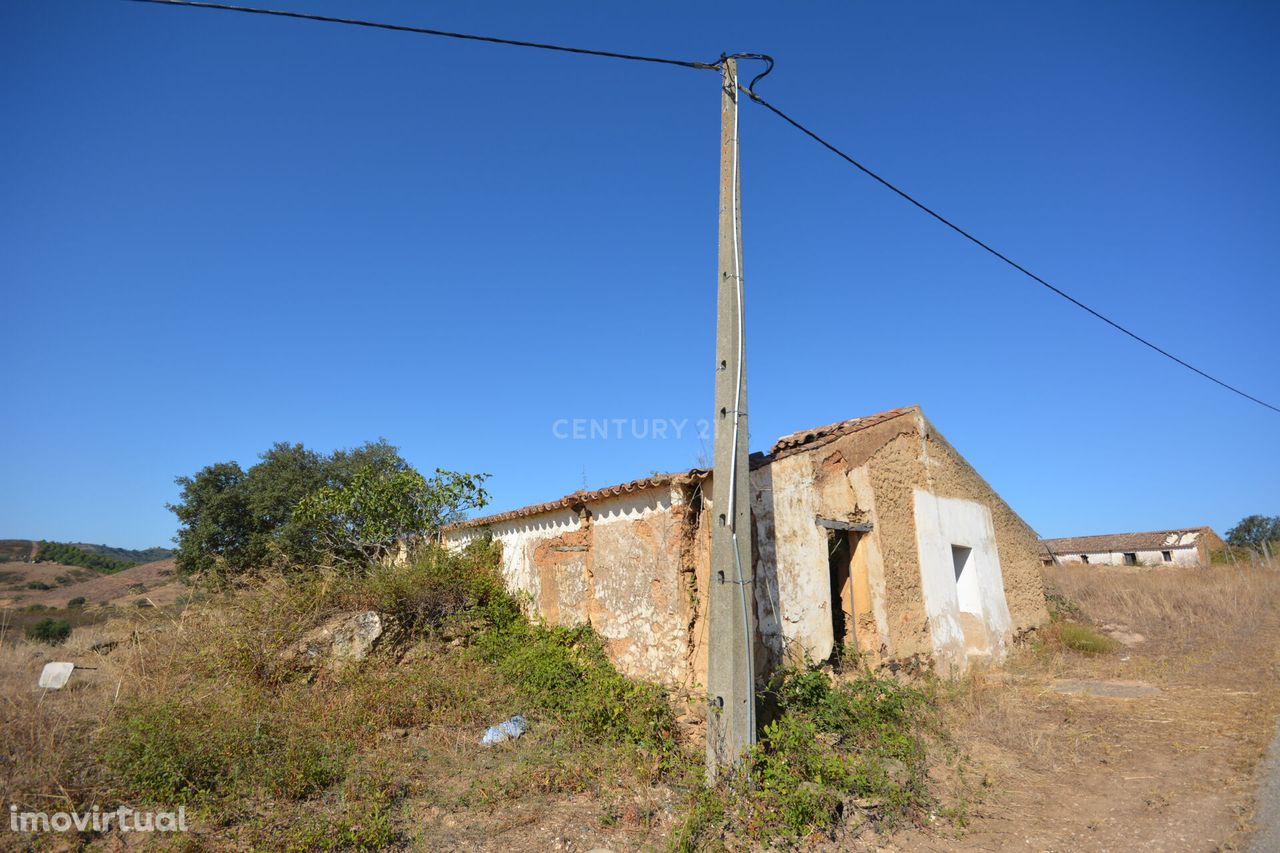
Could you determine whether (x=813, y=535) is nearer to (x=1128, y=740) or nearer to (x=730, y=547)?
(x=730, y=547)

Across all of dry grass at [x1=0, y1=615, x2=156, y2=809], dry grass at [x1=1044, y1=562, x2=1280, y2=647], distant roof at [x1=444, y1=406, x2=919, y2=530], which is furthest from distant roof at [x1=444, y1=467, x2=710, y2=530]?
dry grass at [x1=1044, y1=562, x2=1280, y2=647]

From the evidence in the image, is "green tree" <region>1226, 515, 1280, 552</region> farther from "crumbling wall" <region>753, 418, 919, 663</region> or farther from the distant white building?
"crumbling wall" <region>753, 418, 919, 663</region>

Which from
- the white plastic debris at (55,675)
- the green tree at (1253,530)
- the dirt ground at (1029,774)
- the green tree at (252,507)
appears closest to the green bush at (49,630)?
the green tree at (252,507)

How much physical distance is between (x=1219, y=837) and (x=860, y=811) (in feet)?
7.47

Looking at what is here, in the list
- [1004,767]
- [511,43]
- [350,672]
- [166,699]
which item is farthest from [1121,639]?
[166,699]

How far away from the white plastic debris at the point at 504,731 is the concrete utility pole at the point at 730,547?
7.67ft

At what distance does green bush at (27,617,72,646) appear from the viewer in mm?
14258

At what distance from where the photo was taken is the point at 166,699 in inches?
246

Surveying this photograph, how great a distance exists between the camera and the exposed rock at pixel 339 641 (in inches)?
305

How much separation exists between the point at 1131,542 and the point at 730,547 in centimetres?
4379

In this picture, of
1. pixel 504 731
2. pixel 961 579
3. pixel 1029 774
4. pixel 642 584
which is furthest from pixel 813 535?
pixel 961 579

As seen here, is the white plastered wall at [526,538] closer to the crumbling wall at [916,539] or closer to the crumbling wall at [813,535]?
the crumbling wall at [813,535]

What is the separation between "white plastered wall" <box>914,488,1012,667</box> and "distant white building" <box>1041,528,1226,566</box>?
26.8 metres

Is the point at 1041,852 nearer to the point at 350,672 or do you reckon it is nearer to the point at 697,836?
the point at 697,836
